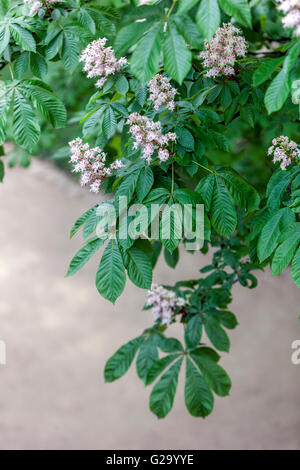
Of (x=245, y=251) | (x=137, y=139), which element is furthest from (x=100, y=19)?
(x=245, y=251)

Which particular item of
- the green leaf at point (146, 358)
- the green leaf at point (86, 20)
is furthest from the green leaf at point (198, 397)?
the green leaf at point (86, 20)

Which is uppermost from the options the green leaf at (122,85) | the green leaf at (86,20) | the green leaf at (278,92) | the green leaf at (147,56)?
the green leaf at (86,20)

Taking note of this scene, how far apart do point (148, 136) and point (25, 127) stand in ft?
1.11

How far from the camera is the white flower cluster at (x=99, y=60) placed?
4.19ft

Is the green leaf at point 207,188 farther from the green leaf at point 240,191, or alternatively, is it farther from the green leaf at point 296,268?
the green leaf at point 296,268

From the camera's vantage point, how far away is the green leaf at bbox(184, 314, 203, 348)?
5.90 ft

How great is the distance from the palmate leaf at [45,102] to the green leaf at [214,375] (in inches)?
36.0

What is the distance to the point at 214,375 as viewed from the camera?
1724mm

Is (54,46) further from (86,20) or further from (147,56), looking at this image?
(147,56)

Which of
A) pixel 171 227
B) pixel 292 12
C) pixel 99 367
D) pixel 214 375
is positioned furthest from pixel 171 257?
pixel 99 367

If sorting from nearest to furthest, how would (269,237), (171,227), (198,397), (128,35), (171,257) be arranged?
(128,35)
(171,227)
(269,237)
(198,397)
(171,257)

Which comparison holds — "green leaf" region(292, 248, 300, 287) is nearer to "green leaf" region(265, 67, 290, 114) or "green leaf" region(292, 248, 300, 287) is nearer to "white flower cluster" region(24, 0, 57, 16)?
"green leaf" region(265, 67, 290, 114)

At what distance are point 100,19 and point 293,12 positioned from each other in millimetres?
671
